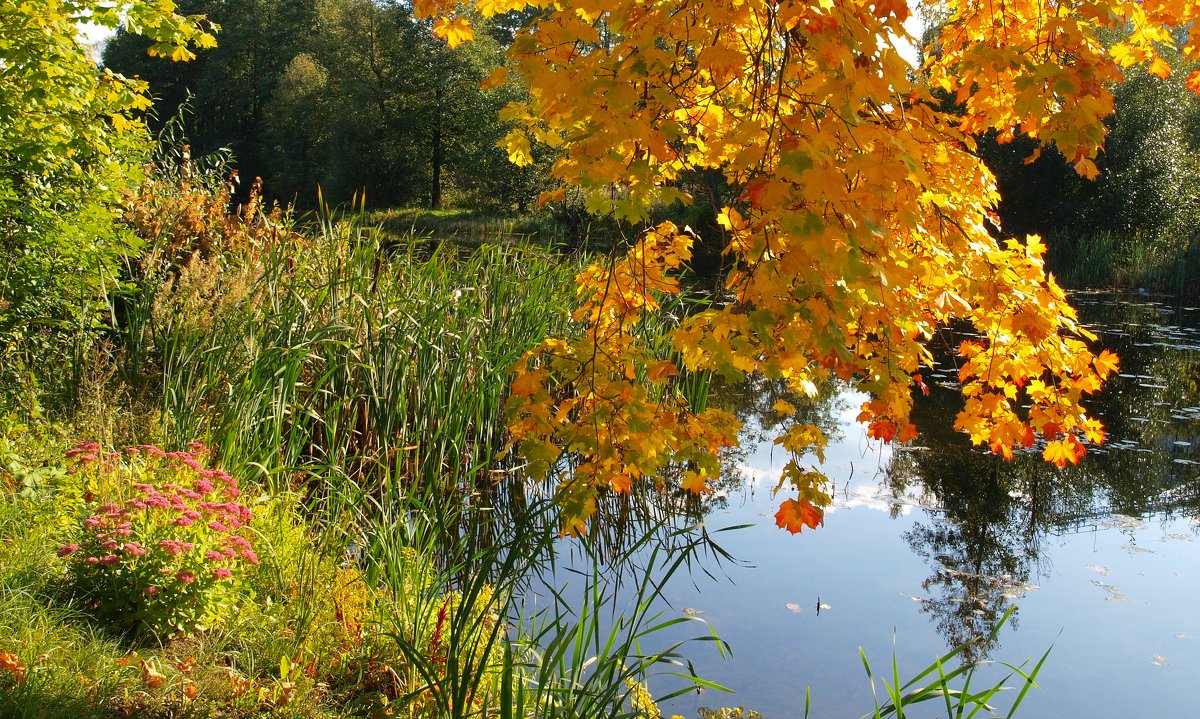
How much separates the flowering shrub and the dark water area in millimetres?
1677

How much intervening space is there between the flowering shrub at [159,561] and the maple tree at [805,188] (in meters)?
1.08

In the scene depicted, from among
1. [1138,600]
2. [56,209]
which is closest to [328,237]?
[56,209]

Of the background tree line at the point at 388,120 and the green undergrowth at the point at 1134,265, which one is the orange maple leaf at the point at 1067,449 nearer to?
the green undergrowth at the point at 1134,265

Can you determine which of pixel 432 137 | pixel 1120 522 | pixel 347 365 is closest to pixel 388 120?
pixel 432 137

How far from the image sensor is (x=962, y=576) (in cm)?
479

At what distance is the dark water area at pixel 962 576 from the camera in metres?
3.81

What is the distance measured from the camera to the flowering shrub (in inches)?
103

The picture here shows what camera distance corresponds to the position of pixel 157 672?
2.43m

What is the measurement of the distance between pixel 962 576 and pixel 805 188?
3799mm

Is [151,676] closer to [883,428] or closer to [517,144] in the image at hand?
[517,144]

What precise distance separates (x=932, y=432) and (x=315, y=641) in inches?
230

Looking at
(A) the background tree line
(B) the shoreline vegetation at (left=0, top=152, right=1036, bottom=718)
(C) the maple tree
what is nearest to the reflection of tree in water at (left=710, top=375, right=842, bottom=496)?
(B) the shoreline vegetation at (left=0, top=152, right=1036, bottom=718)

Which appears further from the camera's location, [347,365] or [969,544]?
[969,544]

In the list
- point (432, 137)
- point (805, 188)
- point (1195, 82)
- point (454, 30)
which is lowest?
point (805, 188)
